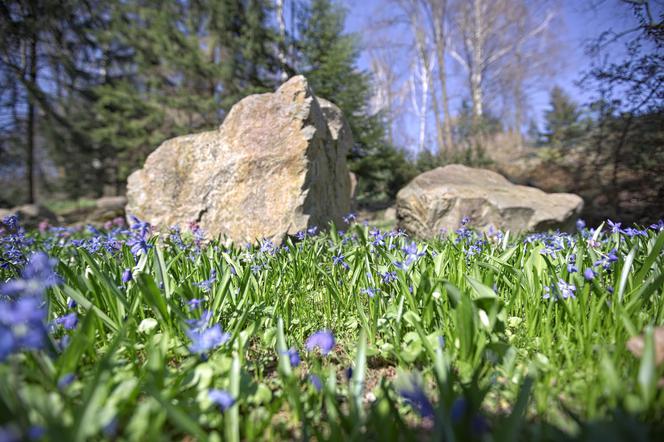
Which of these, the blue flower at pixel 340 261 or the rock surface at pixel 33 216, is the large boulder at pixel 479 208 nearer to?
the blue flower at pixel 340 261

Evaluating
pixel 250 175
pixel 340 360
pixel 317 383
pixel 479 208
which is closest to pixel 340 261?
pixel 340 360

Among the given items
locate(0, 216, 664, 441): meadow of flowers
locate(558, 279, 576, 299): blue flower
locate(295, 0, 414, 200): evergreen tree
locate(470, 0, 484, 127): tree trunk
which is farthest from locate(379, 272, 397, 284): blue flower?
locate(470, 0, 484, 127): tree trunk

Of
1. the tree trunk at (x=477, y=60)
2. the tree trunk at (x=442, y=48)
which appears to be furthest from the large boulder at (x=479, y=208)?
the tree trunk at (x=477, y=60)

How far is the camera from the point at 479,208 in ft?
16.4

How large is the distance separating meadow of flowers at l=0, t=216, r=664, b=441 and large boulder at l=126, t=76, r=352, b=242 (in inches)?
72.4

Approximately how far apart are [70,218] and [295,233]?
493 inches

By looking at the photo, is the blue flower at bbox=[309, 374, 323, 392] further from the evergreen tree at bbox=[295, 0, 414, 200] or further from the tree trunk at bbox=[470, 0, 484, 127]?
the tree trunk at bbox=[470, 0, 484, 127]

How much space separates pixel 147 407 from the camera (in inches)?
34.8

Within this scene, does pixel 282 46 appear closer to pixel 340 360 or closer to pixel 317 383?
pixel 340 360

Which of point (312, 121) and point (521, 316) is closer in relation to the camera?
point (521, 316)

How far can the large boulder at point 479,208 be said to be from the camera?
4855 mm

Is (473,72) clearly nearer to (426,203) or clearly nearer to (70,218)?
(426,203)

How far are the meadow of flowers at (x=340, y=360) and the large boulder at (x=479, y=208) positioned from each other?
103 inches

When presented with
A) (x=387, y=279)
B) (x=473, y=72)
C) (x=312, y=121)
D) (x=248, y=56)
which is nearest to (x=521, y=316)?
(x=387, y=279)
